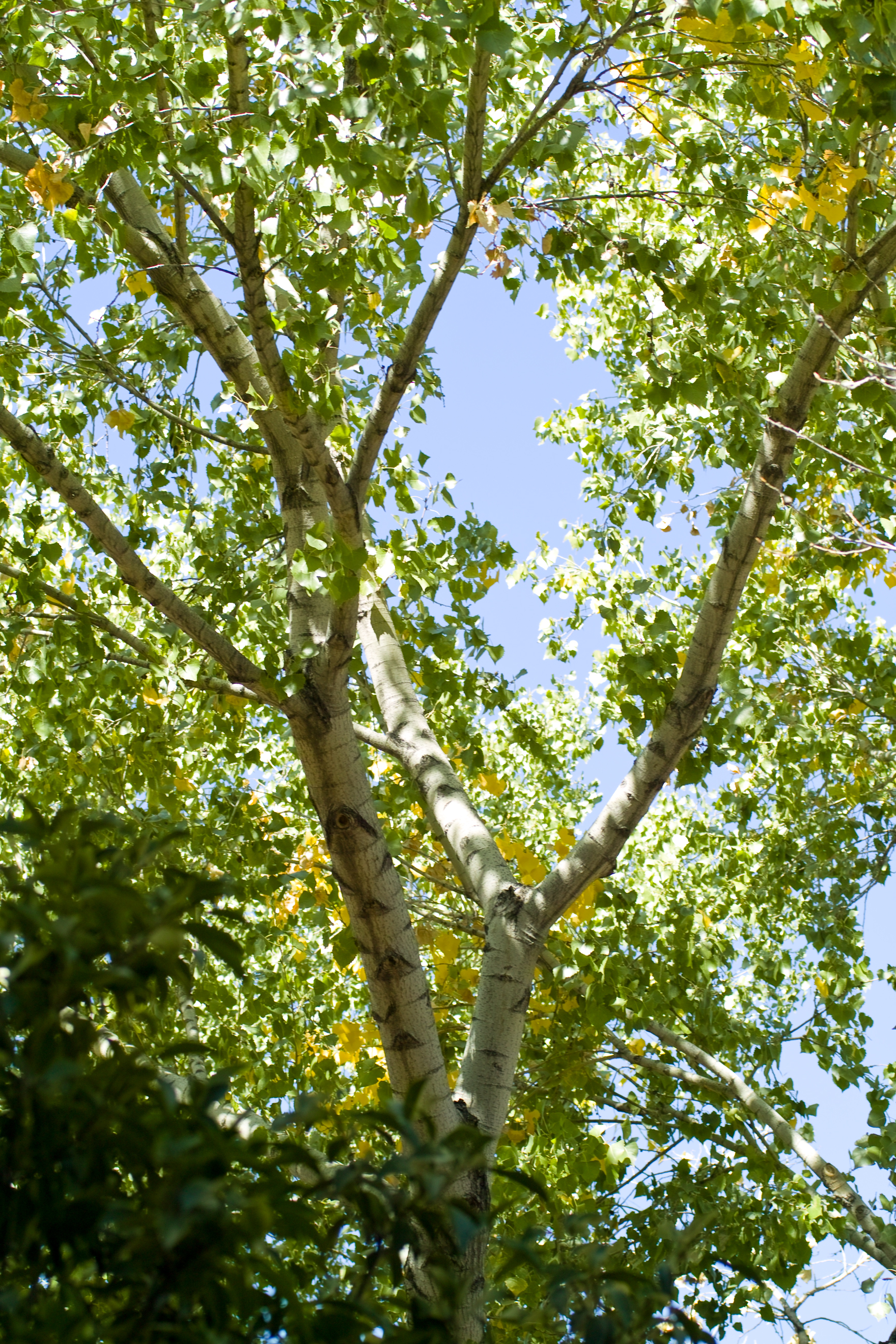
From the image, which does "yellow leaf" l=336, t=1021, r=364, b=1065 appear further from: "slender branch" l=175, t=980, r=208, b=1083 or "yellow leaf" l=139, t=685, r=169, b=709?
"yellow leaf" l=139, t=685, r=169, b=709

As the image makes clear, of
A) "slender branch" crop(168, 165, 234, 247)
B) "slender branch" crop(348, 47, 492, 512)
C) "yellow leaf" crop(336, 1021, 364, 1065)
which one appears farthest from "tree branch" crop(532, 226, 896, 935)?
"slender branch" crop(168, 165, 234, 247)

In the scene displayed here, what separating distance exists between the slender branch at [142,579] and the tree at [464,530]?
11mm

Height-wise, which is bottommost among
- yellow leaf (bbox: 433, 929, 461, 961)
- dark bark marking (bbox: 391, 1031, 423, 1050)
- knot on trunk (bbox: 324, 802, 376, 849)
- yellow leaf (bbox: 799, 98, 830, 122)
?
dark bark marking (bbox: 391, 1031, 423, 1050)

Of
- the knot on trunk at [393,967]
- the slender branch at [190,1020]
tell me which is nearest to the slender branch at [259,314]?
the knot on trunk at [393,967]

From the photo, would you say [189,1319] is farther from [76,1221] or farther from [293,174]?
[293,174]

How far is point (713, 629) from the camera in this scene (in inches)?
110

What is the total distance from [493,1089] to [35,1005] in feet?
6.90

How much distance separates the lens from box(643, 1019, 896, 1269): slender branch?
10.6 ft

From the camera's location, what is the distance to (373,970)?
271 centimetres

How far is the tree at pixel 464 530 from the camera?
2.43 metres

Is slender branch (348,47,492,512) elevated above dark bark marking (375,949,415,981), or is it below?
above

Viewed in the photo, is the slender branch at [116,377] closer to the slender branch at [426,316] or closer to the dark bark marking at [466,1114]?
the slender branch at [426,316]

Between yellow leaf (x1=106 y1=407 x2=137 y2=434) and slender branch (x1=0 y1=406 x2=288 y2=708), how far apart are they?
2.27ft

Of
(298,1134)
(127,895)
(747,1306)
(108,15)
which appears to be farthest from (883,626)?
(127,895)
